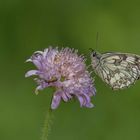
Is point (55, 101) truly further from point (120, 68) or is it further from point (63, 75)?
point (120, 68)

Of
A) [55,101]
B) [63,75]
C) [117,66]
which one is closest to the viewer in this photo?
[55,101]

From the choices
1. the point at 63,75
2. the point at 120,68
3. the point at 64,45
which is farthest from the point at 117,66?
the point at 64,45

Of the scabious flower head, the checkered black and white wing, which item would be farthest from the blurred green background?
the scabious flower head

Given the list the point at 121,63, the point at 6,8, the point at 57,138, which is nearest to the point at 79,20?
the point at 6,8

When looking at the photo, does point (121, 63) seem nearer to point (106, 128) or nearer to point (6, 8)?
point (106, 128)

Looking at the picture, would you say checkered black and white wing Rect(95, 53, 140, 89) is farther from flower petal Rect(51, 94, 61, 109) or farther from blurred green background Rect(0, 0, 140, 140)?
blurred green background Rect(0, 0, 140, 140)

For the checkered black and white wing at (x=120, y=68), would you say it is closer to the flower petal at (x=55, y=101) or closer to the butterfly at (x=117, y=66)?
the butterfly at (x=117, y=66)

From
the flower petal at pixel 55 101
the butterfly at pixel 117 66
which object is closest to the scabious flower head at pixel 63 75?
the flower petal at pixel 55 101
